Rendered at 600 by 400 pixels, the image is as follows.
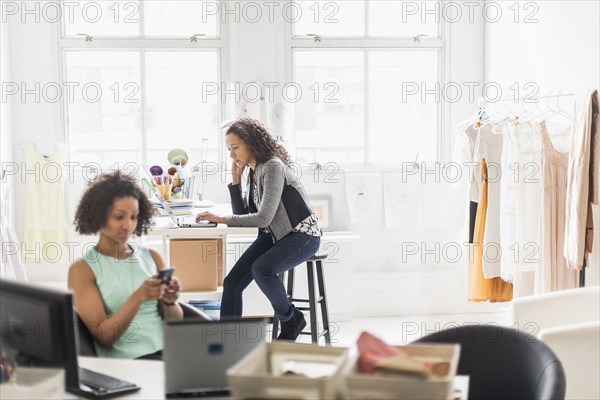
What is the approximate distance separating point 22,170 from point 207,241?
2136 millimetres

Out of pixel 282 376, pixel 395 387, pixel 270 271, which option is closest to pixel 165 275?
pixel 282 376

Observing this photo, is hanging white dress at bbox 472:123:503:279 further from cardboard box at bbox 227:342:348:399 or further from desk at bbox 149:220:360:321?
cardboard box at bbox 227:342:348:399

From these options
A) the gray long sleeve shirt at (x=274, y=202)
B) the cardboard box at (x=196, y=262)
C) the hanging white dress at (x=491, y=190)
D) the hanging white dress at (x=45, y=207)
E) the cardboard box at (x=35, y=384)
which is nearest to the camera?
the cardboard box at (x=35, y=384)

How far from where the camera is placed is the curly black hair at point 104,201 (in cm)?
216

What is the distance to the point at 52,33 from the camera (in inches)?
219

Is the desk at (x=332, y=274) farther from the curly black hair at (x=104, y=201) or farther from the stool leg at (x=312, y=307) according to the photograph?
the curly black hair at (x=104, y=201)

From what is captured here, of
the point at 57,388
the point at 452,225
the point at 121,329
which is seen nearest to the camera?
the point at 57,388

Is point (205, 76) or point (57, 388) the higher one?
point (205, 76)

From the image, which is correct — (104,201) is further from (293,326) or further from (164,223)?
(293,326)

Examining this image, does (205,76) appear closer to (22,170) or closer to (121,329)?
(22,170)

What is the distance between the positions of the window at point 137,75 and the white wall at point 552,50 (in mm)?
1839

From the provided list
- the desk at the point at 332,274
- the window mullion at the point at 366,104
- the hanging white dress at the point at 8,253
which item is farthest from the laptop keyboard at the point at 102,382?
the window mullion at the point at 366,104

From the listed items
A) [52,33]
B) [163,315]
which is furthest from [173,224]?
[52,33]

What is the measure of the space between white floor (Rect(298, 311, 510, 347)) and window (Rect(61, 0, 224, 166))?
4.85ft
